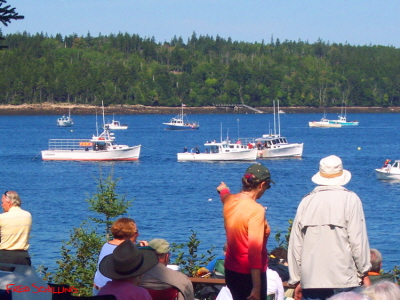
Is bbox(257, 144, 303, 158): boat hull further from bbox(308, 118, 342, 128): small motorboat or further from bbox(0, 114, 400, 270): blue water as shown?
bbox(308, 118, 342, 128): small motorboat

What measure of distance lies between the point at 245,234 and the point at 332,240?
22.8 inches

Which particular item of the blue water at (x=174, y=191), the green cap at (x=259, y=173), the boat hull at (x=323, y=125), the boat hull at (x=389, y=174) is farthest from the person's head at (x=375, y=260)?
the boat hull at (x=323, y=125)

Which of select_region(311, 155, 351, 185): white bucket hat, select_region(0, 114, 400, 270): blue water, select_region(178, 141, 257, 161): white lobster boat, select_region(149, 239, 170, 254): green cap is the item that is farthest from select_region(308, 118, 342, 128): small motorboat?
select_region(311, 155, 351, 185): white bucket hat

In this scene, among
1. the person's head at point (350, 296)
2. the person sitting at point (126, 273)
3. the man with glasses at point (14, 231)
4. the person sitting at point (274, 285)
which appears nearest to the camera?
the person's head at point (350, 296)

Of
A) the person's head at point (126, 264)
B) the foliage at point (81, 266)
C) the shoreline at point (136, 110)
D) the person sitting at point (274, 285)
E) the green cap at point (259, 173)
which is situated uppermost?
the green cap at point (259, 173)

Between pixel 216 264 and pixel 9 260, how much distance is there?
187cm

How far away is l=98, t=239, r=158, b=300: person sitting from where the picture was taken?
410 cm

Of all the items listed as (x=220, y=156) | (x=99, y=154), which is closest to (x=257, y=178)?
(x=220, y=156)

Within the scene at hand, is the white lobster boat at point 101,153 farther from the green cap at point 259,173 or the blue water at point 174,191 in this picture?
the green cap at point 259,173

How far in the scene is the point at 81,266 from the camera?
26.7 feet

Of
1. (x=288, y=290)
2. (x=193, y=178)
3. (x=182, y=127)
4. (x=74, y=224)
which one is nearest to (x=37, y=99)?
(x=182, y=127)

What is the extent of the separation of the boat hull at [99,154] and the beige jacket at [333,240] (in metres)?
50.4

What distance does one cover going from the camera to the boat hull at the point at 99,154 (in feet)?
181

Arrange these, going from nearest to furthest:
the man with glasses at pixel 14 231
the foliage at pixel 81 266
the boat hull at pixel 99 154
Result: 1. the man with glasses at pixel 14 231
2. the foliage at pixel 81 266
3. the boat hull at pixel 99 154
